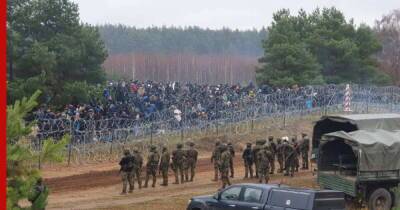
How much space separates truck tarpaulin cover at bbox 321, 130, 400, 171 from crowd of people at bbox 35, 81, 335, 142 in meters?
11.5

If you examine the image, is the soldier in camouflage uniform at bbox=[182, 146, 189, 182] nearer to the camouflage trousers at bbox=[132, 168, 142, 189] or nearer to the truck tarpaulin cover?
the camouflage trousers at bbox=[132, 168, 142, 189]

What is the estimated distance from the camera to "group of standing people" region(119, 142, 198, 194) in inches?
862

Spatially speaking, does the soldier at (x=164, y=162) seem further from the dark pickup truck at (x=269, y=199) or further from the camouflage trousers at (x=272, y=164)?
the dark pickup truck at (x=269, y=199)

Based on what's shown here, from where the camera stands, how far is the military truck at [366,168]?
18.5 meters

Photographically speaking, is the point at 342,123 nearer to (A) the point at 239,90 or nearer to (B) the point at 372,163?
(B) the point at 372,163

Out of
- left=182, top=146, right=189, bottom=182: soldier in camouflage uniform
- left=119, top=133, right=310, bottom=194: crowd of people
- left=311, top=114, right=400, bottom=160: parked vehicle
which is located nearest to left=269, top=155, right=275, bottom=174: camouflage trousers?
left=119, top=133, right=310, bottom=194: crowd of people

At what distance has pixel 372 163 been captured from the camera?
1866 cm

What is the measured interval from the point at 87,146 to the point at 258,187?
45.8 ft

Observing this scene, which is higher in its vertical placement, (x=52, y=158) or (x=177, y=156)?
(x=52, y=158)

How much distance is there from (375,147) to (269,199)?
5.25 m

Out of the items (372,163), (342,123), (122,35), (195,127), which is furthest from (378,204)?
(122,35)

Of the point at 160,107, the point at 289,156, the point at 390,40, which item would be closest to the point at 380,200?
the point at 289,156

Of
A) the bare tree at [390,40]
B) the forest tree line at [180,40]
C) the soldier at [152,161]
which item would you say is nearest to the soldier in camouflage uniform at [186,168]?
the soldier at [152,161]

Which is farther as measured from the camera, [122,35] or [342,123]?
[122,35]
